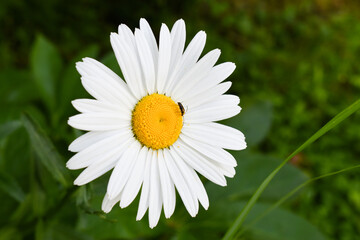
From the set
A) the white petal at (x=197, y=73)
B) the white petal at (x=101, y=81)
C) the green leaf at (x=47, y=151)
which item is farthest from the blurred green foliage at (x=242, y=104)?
the white petal at (x=197, y=73)

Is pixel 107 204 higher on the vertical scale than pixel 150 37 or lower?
lower

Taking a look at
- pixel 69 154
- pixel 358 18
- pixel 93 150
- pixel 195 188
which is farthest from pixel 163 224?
pixel 358 18

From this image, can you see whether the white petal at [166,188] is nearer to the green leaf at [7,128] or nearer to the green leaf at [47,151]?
the green leaf at [47,151]

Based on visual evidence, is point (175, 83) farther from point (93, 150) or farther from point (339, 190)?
point (339, 190)

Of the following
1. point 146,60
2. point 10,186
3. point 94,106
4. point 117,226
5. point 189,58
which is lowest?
point 10,186

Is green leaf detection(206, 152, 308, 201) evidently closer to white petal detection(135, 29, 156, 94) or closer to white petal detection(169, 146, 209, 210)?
white petal detection(169, 146, 209, 210)

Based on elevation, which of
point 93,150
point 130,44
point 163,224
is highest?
point 130,44

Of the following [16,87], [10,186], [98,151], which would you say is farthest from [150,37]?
[16,87]

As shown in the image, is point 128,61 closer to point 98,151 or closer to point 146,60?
point 146,60
